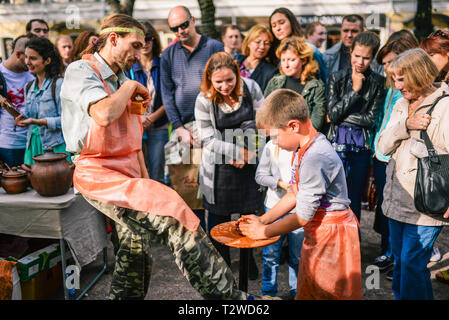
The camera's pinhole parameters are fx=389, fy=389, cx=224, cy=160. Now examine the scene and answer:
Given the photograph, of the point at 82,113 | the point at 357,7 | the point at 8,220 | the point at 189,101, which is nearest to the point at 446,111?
the point at 82,113

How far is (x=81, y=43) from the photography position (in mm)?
3725

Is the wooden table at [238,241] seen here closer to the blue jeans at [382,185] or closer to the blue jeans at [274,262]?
the blue jeans at [274,262]

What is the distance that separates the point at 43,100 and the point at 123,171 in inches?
82.7

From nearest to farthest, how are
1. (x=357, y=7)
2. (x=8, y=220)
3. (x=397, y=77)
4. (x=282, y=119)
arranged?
(x=282, y=119) < (x=397, y=77) < (x=8, y=220) < (x=357, y=7)

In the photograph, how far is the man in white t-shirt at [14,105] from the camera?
4.09 m

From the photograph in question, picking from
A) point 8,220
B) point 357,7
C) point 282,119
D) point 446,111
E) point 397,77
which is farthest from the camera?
point 357,7

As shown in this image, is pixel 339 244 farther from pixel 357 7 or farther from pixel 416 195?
pixel 357 7

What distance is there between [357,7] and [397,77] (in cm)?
1259

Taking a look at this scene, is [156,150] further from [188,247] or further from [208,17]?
[208,17]

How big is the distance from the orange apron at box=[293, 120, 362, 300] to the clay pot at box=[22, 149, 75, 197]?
1813mm

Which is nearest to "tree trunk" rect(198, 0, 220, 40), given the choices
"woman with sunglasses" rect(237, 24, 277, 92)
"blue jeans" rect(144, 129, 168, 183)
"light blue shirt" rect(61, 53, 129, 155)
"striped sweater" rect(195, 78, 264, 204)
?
"woman with sunglasses" rect(237, 24, 277, 92)

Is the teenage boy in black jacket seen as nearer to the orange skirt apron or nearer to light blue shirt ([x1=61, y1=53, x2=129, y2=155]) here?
the orange skirt apron

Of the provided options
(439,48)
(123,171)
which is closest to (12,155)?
(123,171)

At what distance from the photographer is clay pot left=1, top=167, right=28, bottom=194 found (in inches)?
117
